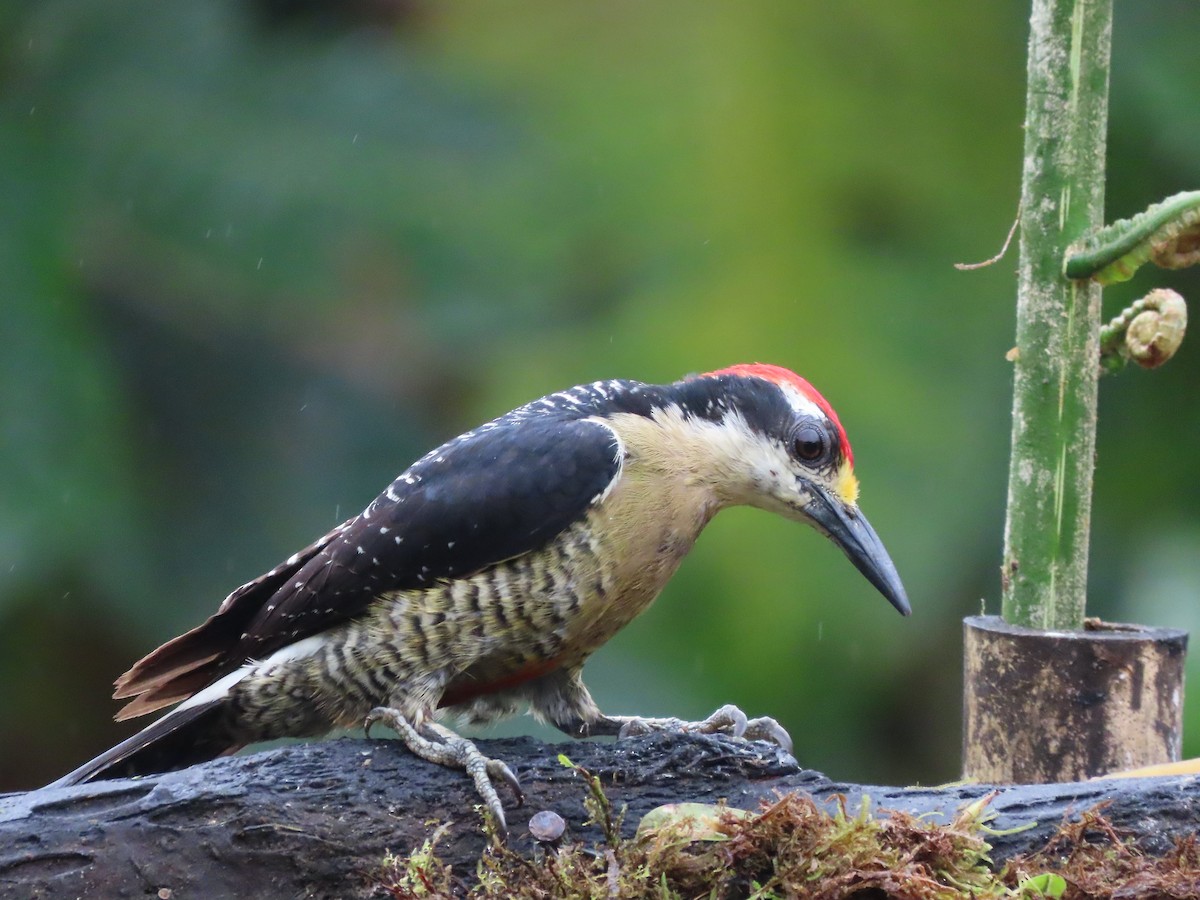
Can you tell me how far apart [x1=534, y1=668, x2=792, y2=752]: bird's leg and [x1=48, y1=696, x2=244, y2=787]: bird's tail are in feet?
1.89

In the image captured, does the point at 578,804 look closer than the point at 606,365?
Yes

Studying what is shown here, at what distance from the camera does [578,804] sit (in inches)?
78.3

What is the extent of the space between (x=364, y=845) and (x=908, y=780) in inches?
109

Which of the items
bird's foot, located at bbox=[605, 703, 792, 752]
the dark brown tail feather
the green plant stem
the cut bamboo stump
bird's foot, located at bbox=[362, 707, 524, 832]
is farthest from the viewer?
bird's foot, located at bbox=[605, 703, 792, 752]

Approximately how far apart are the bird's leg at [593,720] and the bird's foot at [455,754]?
1.37 ft

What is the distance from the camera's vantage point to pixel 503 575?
7.58 feet

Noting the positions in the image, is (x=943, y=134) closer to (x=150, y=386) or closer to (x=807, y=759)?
(x=807, y=759)

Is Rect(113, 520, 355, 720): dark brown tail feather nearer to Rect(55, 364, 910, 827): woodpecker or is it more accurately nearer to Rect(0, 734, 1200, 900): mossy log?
Rect(55, 364, 910, 827): woodpecker

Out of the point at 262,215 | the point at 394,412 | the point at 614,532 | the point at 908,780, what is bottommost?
the point at 908,780

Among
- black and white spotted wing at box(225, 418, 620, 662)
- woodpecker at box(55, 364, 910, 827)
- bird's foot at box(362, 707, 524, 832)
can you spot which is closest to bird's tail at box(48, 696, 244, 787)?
woodpecker at box(55, 364, 910, 827)

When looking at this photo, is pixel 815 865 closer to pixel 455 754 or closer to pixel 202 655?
pixel 455 754

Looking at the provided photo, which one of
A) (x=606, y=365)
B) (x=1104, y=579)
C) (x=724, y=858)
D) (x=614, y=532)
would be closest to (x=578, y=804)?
(x=724, y=858)

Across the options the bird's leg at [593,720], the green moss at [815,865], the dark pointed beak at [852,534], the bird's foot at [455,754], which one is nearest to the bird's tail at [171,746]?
the bird's foot at [455,754]

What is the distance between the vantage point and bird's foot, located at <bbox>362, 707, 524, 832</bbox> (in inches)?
77.0
